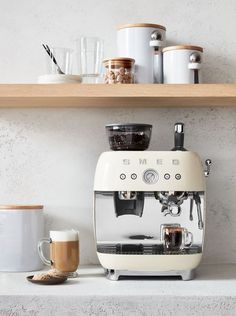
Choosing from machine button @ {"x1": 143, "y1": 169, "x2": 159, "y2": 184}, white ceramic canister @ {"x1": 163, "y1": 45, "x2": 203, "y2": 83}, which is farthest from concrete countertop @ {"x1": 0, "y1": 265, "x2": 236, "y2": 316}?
white ceramic canister @ {"x1": 163, "y1": 45, "x2": 203, "y2": 83}

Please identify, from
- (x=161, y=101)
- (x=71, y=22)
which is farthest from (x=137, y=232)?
(x=71, y=22)

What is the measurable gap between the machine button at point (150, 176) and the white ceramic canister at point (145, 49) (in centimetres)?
30

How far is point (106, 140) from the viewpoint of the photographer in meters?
2.25

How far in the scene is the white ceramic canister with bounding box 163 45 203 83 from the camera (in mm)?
2039

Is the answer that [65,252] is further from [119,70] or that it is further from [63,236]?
[119,70]

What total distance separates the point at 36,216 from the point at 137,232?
1.18ft

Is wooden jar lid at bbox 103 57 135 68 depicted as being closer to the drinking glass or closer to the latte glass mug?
the drinking glass

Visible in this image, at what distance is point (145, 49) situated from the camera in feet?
6.78

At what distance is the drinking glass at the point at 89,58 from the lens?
208 cm

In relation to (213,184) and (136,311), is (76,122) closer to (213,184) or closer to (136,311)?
(213,184)

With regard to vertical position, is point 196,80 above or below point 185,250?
above

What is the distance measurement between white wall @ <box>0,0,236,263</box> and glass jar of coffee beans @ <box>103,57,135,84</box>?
0.26 m

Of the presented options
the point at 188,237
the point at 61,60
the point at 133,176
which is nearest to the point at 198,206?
the point at 188,237

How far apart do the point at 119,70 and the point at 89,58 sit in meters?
0.14
